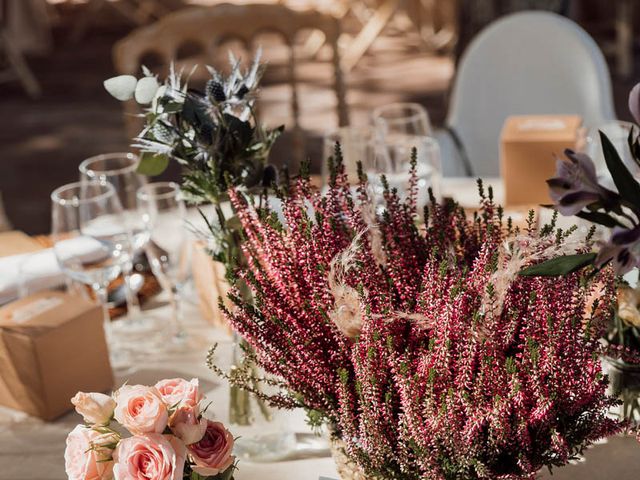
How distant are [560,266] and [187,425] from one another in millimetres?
365

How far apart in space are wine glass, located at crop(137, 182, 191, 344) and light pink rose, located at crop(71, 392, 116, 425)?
0.52m

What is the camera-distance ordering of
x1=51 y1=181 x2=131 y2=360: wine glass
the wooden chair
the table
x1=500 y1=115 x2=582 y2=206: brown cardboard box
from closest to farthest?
the table < x1=51 y1=181 x2=131 y2=360: wine glass < x1=500 y1=115 x2=582 y2=206: brown cardboard box < the wooden chair

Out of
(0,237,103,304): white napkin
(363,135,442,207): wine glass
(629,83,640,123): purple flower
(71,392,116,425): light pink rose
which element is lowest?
(0,237,103,304): white napkin

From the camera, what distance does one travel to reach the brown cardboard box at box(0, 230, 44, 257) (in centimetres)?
167

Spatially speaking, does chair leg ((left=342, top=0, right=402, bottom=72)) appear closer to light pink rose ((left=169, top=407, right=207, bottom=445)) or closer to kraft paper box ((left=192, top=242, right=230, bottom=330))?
kraft paper box ((left=192, top=242, right=230, bottom=330))

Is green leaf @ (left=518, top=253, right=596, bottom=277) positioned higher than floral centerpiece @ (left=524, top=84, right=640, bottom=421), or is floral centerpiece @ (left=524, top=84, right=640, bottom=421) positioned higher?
floral centerpiece @ (left=524, top=84, right=640, bottom=421)

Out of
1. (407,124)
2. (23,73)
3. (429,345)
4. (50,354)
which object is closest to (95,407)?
(429,345)

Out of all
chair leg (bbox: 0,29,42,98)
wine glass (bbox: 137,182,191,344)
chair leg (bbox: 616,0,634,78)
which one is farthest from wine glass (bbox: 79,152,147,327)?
chair leg (bbox: 0,29,42,98)

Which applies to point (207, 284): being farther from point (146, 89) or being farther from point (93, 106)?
point (93, 106)

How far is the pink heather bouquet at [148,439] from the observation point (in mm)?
866

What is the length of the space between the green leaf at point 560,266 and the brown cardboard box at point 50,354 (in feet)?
2.34

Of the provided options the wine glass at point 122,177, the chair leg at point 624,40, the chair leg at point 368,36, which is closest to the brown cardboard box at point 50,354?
the wine glass at point 122,177

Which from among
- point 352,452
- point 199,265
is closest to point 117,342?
point 199,265

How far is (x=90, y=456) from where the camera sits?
89cm
